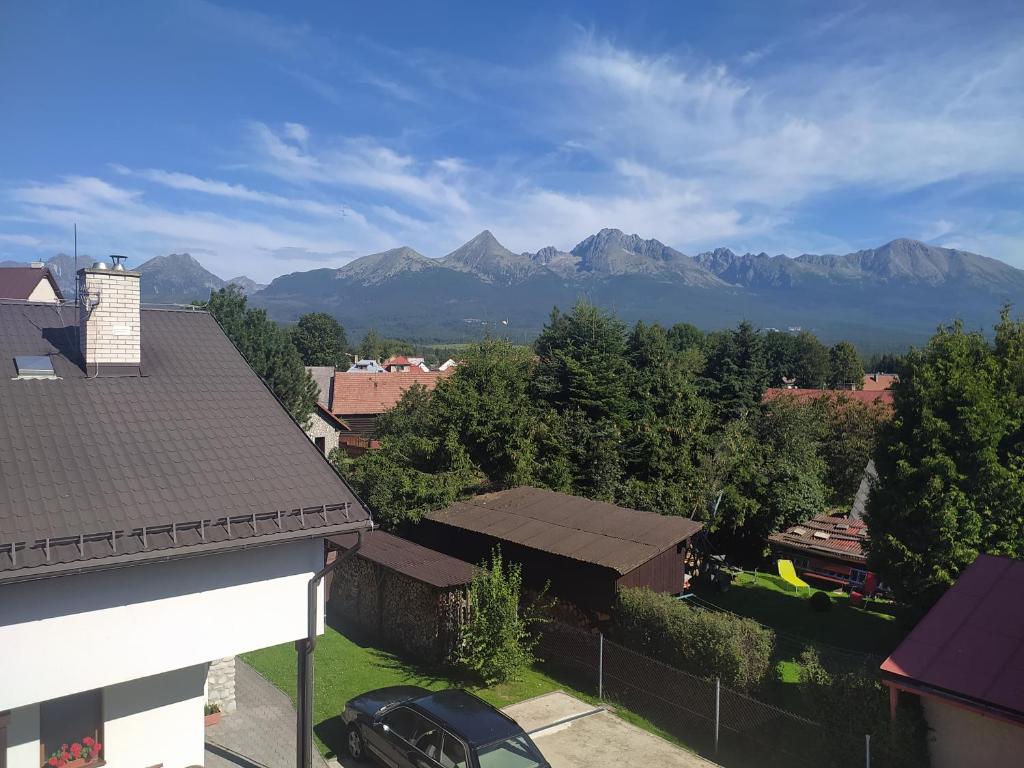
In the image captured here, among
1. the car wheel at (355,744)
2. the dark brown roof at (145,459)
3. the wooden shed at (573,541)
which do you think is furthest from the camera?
the wooden shed at (573,541)

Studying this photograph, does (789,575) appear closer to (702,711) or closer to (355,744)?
(702,711)

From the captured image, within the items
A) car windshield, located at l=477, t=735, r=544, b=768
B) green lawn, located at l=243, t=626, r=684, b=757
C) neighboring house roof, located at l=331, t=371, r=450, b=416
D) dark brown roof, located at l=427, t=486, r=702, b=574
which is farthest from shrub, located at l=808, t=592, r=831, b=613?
neighboring house roof, located at l=331, t=371, r=450, b=416

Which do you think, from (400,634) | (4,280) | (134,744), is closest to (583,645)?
(400,634)

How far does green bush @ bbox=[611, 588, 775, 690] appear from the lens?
1289 centimetres

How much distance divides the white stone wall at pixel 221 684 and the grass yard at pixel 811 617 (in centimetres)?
1314

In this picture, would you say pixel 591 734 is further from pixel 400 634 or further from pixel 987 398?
pixel 987 398

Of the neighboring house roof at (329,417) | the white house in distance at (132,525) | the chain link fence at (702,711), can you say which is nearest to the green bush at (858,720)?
the chain link fence at (702,711)

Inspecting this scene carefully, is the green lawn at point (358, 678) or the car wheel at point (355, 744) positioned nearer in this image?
the car wheel at point (355, 744)

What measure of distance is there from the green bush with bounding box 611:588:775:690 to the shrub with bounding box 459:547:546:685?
7.38 feet

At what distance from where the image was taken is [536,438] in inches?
1011

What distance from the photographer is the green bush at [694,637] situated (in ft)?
42.3

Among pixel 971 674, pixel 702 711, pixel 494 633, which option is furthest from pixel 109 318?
pixel 971 674

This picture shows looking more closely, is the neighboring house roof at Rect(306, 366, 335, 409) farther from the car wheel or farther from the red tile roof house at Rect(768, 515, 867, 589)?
the car wheel

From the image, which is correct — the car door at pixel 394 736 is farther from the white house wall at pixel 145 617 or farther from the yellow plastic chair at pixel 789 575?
the yellow plastic chair at pixel 789 575
